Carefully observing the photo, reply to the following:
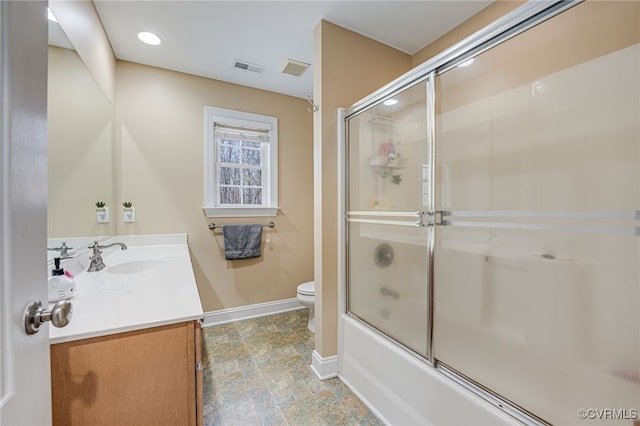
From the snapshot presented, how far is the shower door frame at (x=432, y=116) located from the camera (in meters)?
0.98

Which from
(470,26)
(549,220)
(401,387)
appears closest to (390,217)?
(549,220)

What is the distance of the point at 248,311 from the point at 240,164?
1559mm

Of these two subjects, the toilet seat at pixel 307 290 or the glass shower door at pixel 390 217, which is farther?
the toilet seat at pixel 307 290

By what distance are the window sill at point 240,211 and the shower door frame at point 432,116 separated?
1.22m

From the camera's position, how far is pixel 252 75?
8.43 ft

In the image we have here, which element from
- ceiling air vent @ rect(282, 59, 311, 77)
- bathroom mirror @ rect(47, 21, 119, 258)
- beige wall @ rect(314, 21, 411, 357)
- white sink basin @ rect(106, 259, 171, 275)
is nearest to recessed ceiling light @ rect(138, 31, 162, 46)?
bathroom mirror @ rect(47, 21, 119, 258)

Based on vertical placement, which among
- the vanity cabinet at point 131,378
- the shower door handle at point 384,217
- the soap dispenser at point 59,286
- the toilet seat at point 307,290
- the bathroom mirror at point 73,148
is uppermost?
the bathroom mirror at point 73,148

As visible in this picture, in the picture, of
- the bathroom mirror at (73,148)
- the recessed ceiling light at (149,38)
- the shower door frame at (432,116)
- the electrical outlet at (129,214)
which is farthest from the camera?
the electrical outlet at (129,214)

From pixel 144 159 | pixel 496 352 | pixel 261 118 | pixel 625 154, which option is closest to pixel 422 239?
pixel 496 352

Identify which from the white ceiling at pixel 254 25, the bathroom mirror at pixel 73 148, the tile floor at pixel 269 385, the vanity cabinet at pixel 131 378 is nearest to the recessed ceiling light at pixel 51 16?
the bathroom mirror at pixel 73 148

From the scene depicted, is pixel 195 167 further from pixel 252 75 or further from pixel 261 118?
A: pixel 252 75

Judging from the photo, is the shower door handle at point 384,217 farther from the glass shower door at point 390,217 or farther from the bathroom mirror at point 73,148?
the bathroom mirror at point 73,148

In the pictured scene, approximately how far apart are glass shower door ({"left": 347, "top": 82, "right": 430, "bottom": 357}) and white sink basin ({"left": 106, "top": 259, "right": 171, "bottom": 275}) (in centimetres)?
131

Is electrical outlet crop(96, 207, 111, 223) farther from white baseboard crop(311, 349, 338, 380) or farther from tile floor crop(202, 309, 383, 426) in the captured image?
white baseboard crop(311, 349, 338, 380)
